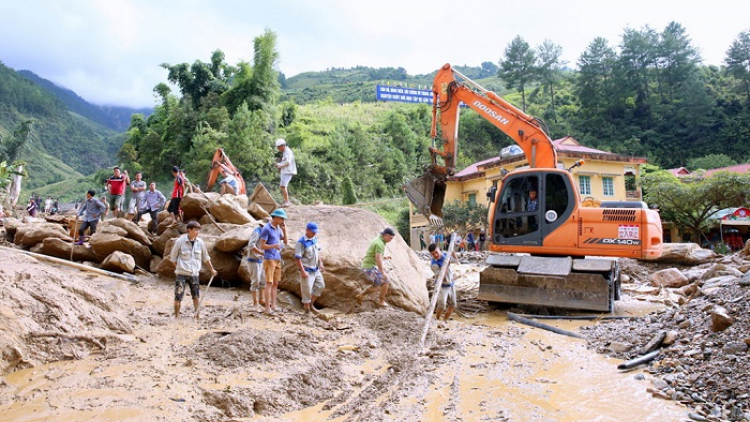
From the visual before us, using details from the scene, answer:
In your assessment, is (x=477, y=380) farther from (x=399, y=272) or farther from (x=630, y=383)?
(x=399, y=272)

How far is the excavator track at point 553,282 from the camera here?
8672 mm

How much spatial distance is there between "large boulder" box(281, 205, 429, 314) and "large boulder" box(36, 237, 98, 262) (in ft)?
13.0

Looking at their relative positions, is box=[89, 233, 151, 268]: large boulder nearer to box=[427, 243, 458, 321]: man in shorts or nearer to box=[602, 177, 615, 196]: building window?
box=[427, 243, 458, 321]: man in shorts

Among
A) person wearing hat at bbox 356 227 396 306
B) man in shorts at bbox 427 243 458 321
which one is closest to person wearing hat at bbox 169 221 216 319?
person wearing hat at bbox 356 227 396 306

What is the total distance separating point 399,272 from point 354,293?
3.27ft

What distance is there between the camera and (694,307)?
6562 mm

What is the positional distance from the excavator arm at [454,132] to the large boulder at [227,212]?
3469 mm

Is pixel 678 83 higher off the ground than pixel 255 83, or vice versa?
pixel 678 83

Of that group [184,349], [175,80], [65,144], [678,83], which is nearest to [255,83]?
[175,80]

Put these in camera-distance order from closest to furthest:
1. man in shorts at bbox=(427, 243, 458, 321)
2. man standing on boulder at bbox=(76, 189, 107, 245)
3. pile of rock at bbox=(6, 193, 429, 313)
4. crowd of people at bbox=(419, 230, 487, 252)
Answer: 1. man in shorts at bbox=(427, 243, 458, 321)
2. pile of rock at bbox=(6, 193, 429, 313)
3. man standing on boulder at bbox=(76, 189, 107, 245)
4. crowd of people at bbox=(419, 230, 487, 252)

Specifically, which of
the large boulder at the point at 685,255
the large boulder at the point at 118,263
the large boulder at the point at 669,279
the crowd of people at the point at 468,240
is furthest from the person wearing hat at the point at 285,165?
the crowd of people at the point at 468,240

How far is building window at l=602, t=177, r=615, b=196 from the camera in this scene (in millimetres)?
27578

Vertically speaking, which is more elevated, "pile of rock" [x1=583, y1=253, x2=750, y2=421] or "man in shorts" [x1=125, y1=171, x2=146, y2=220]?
"man in shorts" [x1=125, y1=171, x2=146, y2=220]

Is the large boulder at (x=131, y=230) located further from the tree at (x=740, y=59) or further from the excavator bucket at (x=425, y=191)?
the tree at (x=740, y=59)
